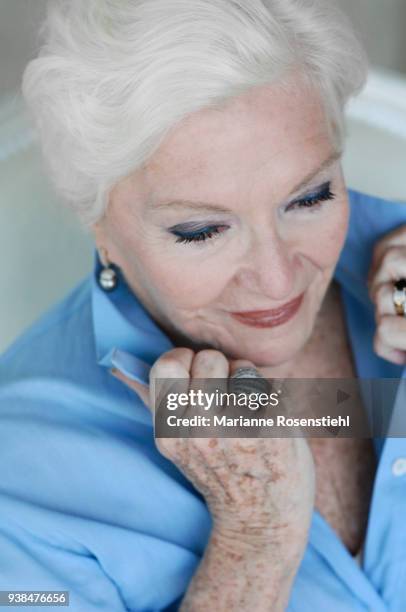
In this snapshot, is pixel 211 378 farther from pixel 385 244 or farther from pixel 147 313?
pixel 385 244

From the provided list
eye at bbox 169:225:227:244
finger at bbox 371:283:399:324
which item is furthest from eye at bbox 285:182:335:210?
finger at bbox 371:283:399:324

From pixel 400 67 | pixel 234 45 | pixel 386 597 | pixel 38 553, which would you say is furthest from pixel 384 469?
pixel 400 67

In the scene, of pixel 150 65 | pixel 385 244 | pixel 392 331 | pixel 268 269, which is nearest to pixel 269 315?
pixel 268 269

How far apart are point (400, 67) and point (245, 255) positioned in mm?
2602

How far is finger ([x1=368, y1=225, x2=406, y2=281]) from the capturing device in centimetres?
159

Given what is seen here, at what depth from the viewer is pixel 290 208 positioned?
1.31 m

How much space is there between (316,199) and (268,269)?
0.46ft

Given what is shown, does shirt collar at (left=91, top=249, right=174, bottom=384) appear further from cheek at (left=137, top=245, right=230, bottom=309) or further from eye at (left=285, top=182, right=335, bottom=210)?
eye at (left=285, top=182, right=335, bottom=210)

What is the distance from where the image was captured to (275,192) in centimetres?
124

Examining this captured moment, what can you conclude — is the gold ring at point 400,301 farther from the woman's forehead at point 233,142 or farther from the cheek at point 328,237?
the woman's forehead at point 233,142

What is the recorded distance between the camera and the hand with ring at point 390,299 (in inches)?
58.2

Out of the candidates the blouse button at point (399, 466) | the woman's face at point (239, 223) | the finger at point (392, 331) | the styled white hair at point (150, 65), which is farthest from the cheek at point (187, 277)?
the blouse button at point (399, 466)

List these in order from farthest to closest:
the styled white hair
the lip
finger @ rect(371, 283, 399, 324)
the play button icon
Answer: the play button icon < finger @ rect(371, 283, 399, 324) < the lip < the styled white hair

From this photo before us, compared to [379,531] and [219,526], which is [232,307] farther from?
[379,531]
